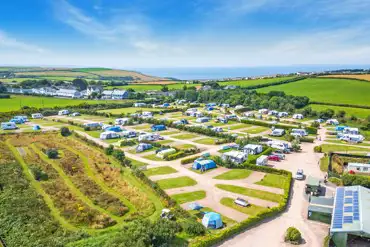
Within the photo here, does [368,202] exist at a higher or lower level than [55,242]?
higher

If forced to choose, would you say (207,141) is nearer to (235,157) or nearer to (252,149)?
(252,149)

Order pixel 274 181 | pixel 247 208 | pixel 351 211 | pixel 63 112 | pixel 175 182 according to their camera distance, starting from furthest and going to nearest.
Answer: pixel 63 112 < pixel 274 181 < pixel 175 182 < pixel 247 208 < pixel 351 211

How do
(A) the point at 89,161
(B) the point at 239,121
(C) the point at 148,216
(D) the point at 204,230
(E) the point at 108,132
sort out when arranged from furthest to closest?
(B) the point at 239,121, (E) the point at 108,132, (A) the point at 89,161, (C) the point at 148,216, (D) the point at 204,230

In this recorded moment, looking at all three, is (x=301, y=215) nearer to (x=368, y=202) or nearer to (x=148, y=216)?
(x=368, y=202)

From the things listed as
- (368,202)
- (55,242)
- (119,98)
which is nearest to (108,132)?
(55,242)

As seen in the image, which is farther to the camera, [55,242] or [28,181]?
[28,181]

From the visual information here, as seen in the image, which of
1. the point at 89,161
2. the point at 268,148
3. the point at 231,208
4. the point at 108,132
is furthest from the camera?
the point at 108,132

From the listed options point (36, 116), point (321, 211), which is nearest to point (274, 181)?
point (321, 211)
